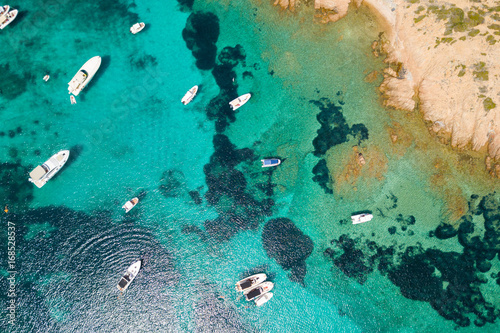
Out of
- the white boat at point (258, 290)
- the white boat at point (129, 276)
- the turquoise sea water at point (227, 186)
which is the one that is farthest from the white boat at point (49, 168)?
the white boat at point (258, 290)

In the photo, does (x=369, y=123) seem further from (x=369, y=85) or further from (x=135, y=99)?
(x=135, y=99)

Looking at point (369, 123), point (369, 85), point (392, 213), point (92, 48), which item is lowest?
point (392, 213)

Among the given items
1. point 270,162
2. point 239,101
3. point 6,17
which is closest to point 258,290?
point 270,162

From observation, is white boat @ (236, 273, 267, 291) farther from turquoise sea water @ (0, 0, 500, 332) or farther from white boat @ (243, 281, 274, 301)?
turquoise sea water @ (0, 0, 500, 332)

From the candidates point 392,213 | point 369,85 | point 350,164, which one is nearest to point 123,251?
point 350,164

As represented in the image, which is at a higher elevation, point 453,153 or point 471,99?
point 471,99

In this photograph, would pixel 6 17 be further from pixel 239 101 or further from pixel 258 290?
pixel 258 290

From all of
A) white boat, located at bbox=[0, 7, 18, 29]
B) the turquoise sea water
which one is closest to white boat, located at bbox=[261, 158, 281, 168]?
the turquoise sea water
